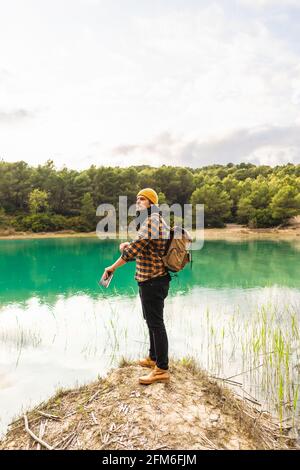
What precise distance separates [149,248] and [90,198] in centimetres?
3907

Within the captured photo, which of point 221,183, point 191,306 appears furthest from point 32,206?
point 191,306

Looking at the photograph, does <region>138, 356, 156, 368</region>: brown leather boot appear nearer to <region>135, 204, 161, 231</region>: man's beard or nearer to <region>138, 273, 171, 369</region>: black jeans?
<region>138, 273, 171, 369</region>: black jeans

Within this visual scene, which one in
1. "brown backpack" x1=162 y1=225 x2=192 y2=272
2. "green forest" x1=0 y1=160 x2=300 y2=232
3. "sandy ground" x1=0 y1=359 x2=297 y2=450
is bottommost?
"sandy ground" x1=0 y1=359 x2=297 y2=450

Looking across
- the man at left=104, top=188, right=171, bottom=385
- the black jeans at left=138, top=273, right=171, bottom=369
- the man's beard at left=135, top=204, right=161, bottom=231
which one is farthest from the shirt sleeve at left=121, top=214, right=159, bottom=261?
the black jeans at left=138, top=273, right=171, bottom=369

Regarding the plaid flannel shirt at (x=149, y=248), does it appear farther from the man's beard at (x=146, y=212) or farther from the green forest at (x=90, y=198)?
the green forest at (x=90, y=198)

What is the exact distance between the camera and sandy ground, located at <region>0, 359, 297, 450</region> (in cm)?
283

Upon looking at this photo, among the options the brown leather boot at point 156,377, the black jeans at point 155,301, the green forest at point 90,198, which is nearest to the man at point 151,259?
the black jeans at point 155,301

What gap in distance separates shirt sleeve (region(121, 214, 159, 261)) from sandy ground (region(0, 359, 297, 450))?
1.39 meters

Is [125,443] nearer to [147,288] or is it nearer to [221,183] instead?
[147,288]

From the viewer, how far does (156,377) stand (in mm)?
3484

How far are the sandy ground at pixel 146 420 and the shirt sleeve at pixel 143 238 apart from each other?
4.55 feet
